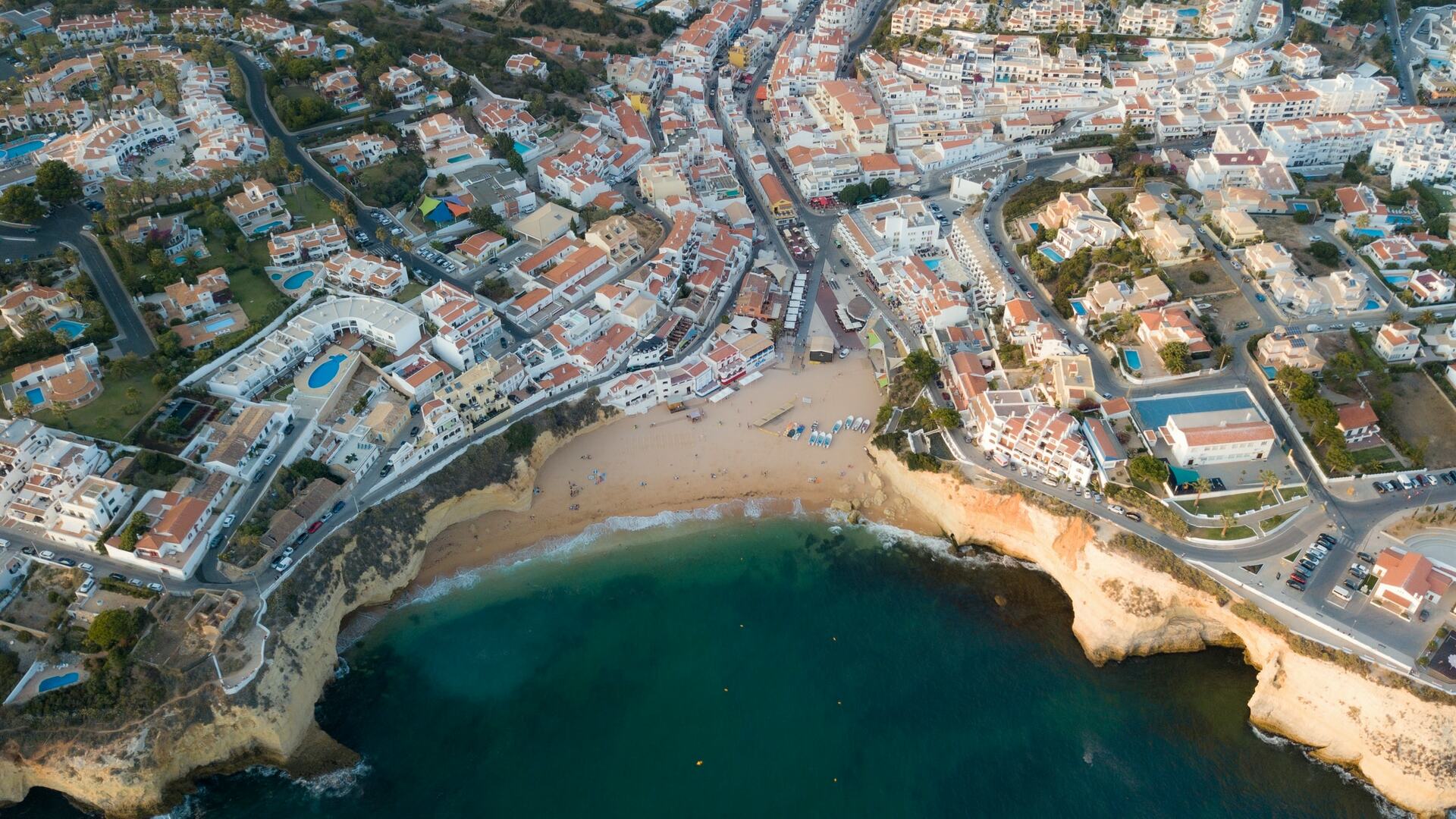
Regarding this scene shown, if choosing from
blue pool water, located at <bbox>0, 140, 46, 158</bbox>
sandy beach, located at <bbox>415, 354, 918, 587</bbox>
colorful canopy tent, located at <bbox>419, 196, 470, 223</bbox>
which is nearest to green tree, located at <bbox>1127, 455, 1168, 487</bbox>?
sandy beach, located at <bbox>415, 354, 918, 587</bbox>

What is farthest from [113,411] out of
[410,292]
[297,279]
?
[410,292]

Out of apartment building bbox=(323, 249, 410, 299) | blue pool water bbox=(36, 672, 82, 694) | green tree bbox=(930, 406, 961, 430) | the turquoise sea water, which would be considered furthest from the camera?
apartment building bbox=(323, 249, 410, 299)

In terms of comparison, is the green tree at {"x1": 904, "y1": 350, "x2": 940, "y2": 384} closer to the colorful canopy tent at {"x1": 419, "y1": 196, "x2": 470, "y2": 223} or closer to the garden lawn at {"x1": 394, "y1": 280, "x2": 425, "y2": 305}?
the garden lawn at {"x1": 394, "y1": 280, "x2": 425, "y2": 305}

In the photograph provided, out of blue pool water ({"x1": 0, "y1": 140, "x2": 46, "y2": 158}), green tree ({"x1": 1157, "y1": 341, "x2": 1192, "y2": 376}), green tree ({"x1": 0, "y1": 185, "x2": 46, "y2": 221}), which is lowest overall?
blue pool water ({"x1": 0, "y1": 140, "x2": 46, "y2": 158})

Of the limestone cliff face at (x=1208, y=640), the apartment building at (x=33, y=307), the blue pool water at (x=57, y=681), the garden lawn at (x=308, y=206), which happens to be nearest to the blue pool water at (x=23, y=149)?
the apartment building at (x=33, y=307)

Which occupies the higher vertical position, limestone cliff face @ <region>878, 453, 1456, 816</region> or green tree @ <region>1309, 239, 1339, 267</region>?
green tree @ <region>1309, 239, 1339, 267</region>

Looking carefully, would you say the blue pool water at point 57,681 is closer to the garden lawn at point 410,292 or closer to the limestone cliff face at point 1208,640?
the garden lawn at point 410,292
